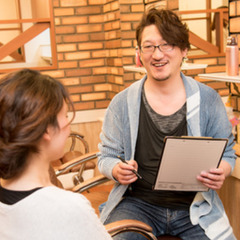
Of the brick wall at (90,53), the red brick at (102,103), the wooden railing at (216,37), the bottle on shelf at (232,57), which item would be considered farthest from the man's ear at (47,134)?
the red brick at (102,103)

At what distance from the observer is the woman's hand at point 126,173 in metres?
1.89

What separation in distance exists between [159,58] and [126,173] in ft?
1.80

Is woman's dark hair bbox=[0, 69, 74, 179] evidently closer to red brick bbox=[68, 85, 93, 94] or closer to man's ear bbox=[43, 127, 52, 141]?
man's ear bbox=[43, 127, 52, 141]

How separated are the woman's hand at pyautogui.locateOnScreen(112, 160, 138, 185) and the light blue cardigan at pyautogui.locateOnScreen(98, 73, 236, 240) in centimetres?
9

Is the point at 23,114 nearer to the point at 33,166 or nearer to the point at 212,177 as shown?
the point at 33,166

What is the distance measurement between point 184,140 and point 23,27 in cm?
572

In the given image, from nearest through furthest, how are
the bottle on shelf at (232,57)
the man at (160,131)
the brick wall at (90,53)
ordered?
the man at (160,131) < the bottle on shelf at (232,57) < the brick wall at (90,53)

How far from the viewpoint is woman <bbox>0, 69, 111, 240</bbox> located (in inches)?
41.5

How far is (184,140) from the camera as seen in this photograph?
167cm

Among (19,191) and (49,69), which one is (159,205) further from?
(49,69)

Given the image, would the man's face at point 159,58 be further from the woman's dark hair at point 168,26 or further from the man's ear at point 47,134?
the man's ear at point 47,134

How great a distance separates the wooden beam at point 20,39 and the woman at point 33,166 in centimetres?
314

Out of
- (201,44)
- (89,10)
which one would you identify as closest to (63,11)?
(89,10)

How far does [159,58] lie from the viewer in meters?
1.98
